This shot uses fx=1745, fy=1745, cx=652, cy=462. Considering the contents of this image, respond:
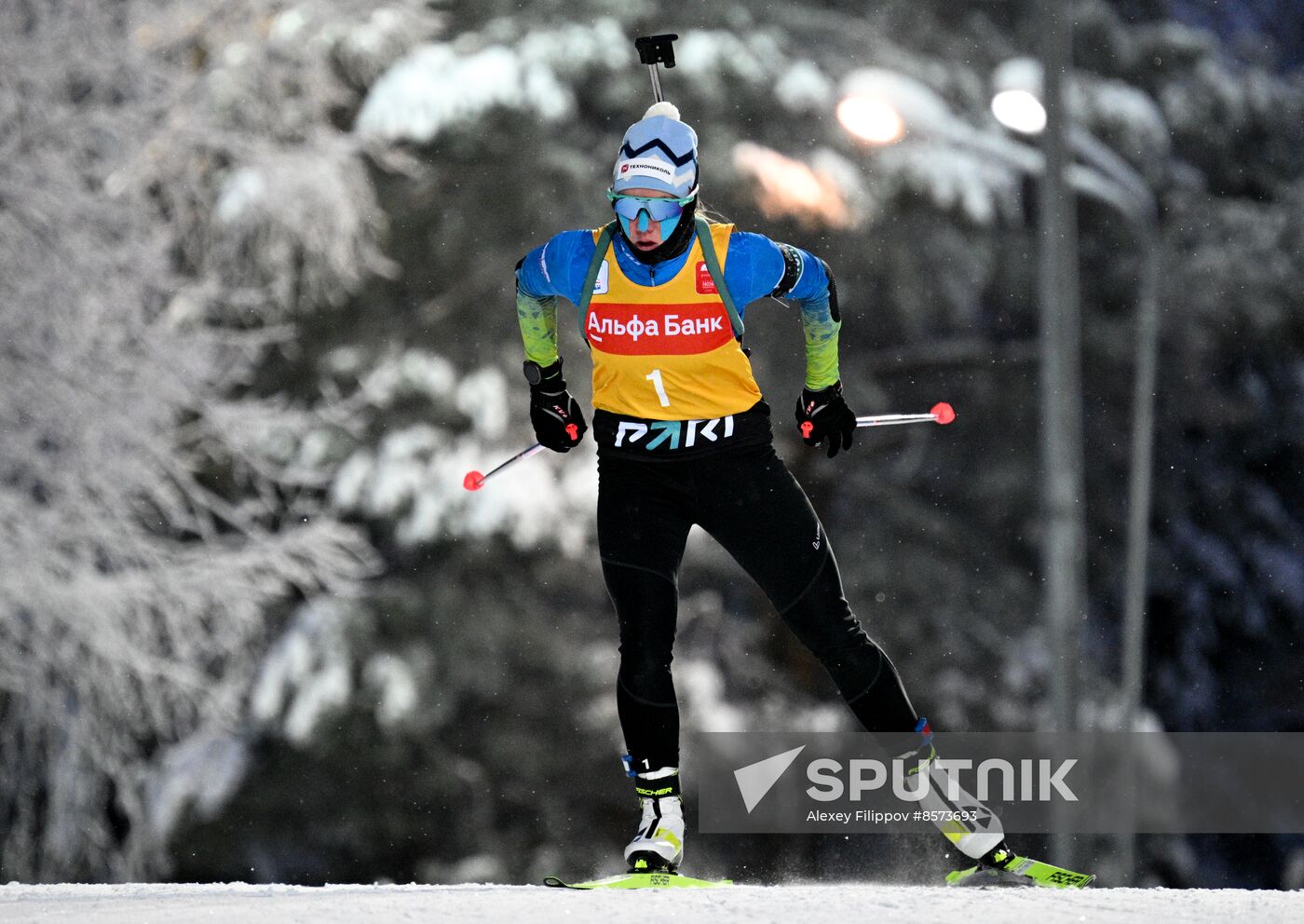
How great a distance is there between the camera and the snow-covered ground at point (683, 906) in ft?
13.0

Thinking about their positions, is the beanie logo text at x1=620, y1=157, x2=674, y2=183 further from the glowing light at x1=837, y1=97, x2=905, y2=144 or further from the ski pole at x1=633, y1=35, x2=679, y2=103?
the glowing light at x1=837, y1=97, x2=905, y2=144

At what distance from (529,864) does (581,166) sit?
643 cm

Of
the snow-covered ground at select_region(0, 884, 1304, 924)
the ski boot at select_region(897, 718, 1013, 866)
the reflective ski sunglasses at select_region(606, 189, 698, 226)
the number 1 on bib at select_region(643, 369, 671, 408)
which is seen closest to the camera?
the snow-covered ground at select_region(0, 884, 1304, 924)

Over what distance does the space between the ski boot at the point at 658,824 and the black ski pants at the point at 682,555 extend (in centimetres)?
4

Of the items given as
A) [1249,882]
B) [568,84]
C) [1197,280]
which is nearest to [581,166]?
Answer: [568,84]

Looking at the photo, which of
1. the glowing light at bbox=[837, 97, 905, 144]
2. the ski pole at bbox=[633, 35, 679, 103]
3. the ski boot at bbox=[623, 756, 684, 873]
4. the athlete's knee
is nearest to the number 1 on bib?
the athlete's knee

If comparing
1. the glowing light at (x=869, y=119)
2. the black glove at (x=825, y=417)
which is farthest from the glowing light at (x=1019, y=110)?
the black glove at (x=825, y=417)

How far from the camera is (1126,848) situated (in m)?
12.2

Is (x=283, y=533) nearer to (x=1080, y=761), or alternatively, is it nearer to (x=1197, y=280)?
(x=1080, y=761)

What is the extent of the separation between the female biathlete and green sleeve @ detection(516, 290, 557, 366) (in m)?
0.14

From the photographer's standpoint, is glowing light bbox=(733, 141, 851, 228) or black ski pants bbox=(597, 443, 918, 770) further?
glowing light bbox=(733, 141, 851, 228)

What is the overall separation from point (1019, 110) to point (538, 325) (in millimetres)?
5555

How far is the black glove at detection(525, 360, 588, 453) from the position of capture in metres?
4.97

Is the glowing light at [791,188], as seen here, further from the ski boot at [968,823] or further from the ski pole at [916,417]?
the ski boot at [968,823]
